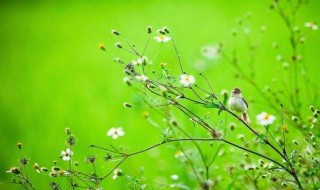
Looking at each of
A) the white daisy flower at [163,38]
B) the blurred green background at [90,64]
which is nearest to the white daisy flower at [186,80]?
the white daisy flower at [163,38]

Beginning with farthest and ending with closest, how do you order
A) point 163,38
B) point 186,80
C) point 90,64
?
1. point 90,64
2. point 163,38
3. point 186,80

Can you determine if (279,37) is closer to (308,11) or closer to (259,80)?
(308,11)

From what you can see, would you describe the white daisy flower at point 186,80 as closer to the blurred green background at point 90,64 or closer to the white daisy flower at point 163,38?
the white daisy flower at point 163,38

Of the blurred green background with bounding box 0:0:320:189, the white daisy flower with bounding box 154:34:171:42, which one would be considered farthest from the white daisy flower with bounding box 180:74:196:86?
the blurred green background with bounding box 0:0:320:189

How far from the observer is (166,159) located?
2777 mm

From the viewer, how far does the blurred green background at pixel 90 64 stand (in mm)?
3000

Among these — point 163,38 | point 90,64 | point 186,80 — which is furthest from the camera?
point 90,64

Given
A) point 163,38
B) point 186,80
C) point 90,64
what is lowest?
point 186,80

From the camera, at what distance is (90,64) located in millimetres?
4656

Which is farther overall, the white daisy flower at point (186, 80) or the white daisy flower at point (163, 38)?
the white daisy flower at point (163, 38)

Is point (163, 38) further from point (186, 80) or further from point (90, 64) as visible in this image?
point (90, 64)

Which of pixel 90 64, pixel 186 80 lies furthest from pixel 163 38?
pixel 90 64

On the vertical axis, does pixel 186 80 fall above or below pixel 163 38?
below

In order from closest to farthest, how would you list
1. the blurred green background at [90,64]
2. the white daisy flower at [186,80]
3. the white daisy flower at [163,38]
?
the white daisy flower at [186,80] < the white daisy flower at [163,38] < the blurred green background at [90,64]
